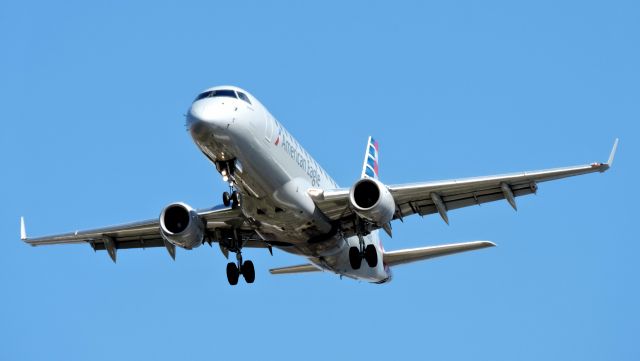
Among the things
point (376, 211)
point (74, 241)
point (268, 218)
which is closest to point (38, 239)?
point (74, 241)

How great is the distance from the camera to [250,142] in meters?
31.7

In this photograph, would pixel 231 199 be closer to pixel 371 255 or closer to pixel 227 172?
pixel 227 172

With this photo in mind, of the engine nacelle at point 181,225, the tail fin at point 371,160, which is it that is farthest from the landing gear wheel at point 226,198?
the tail fin at point 371,160

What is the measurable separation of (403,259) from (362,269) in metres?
1.97

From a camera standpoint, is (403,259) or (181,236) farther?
(403,259)

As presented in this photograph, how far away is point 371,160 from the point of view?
4778 centimetres

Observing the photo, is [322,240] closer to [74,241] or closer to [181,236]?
[181,236]

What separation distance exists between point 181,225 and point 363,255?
631 cm

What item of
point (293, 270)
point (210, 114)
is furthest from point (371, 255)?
point (210, 114)

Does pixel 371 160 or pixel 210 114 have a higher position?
pixel 371 160

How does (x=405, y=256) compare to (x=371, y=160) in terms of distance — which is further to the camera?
(x=371, y=160)

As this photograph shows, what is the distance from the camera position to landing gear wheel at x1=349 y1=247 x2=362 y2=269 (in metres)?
36.9

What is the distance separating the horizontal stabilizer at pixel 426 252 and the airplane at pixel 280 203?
48 millimetres

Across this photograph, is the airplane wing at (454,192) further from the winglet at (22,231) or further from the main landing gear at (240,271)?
the winglet at (22,231)
